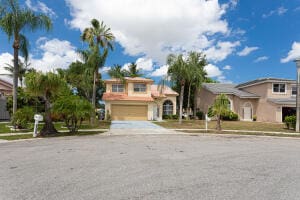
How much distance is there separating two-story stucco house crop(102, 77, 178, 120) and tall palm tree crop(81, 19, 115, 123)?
6619 millimetres

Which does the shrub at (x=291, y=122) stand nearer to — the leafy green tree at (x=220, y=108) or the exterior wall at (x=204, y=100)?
the leafy green tree at (x=220, y=108)

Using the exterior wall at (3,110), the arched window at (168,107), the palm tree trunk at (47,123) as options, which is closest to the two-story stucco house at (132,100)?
the arched window at (168,107)

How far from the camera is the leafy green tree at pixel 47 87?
13.0 meters

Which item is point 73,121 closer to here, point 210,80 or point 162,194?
point 162,194

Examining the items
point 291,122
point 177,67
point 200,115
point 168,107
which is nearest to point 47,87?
point 177,67

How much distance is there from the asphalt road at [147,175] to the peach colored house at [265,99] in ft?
74.0

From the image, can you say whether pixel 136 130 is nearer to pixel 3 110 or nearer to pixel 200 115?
pixel 3 110

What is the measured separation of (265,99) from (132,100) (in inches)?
699

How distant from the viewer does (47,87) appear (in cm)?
1350

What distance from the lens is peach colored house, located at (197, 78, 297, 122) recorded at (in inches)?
1097

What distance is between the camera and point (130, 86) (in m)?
29.6

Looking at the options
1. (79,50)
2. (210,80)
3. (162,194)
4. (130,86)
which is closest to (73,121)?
(79,50)

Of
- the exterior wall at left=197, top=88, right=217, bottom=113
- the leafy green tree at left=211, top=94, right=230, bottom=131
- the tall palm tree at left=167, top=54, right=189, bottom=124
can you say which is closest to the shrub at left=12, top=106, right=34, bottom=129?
the leafy green tree at left=211, top=94, right=230, bottom=131

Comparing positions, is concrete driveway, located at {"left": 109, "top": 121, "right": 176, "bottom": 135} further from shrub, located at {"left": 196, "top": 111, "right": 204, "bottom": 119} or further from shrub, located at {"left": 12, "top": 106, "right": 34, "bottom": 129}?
shrub, located at {"left": 196, "top": 111, "right": 204, "bottom": 119}
